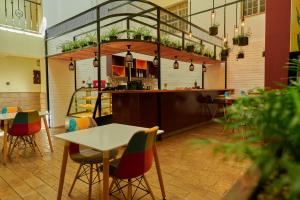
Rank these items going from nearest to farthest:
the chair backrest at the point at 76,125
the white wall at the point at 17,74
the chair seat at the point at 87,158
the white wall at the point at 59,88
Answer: the chair seat at the point at 87,158
the chair backrest at the point at 76,125
the white wall at the point at 59,88
the white wall at the point at 17,74

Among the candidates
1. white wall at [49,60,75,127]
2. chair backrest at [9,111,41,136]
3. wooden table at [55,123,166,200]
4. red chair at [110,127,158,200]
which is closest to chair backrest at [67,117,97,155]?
wooden table at [55,123,166,200]

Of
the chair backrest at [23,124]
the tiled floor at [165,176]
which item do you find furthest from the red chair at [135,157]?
the chair backrest at [23,124]

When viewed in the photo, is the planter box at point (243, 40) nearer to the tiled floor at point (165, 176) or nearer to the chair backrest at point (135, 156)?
the tiled floor at point (165, 176)

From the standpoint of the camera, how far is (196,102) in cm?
614

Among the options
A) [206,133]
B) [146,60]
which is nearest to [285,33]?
[206,133]

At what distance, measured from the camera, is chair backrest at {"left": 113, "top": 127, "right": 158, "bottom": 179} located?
170 cm

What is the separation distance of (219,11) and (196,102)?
429 centimetres

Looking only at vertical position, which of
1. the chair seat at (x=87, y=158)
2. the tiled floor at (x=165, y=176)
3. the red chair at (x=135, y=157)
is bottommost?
the tiled floor at (x=165, y=176)

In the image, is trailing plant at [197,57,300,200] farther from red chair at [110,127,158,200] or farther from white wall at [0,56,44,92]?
white wall at [0,56,44,92]

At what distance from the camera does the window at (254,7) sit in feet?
23.8

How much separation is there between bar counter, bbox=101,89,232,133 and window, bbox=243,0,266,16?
3.66m

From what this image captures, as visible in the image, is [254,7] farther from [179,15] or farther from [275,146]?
[275,146]

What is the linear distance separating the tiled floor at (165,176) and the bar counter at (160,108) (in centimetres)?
85

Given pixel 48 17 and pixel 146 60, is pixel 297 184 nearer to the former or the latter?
pixel 48 17
